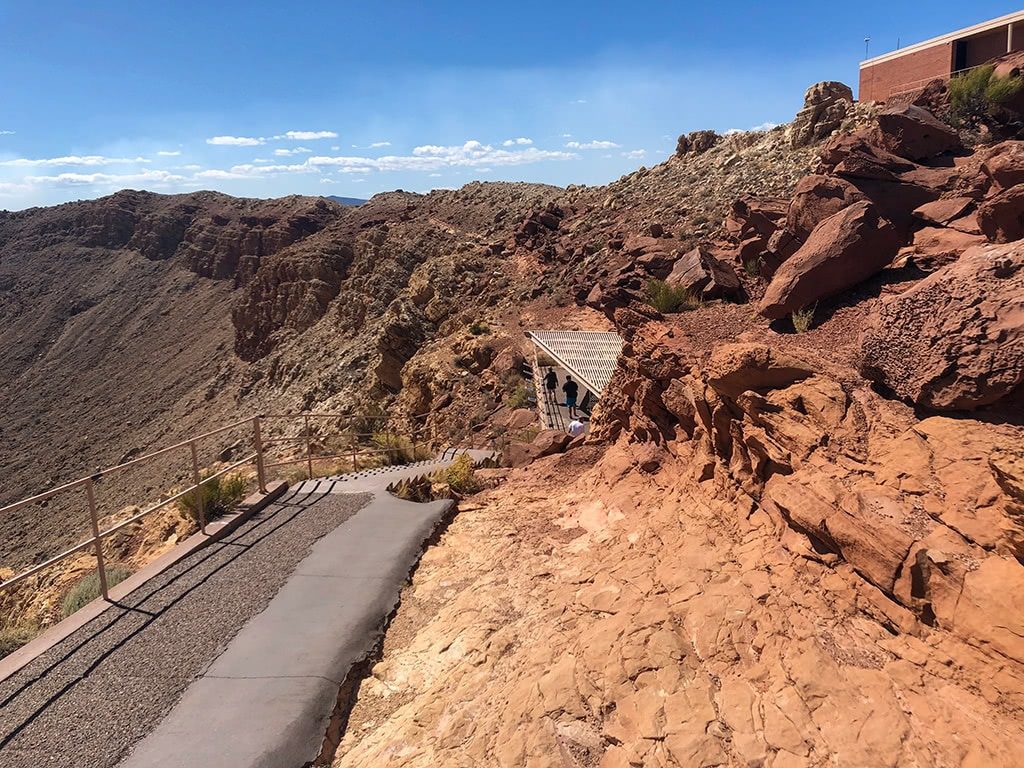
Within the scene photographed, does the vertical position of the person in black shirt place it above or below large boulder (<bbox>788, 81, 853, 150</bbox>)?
below

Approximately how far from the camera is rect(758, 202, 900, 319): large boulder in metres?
6.29

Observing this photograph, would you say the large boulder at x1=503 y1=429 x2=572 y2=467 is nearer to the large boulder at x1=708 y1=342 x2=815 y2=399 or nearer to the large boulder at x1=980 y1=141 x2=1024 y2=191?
the large boulder at x1=708 y1=342 x2=815 y2=399

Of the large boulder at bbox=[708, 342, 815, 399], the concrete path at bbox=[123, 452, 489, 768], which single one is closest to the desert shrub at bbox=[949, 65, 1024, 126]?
the large boulder at bbox=[708, 342, 815, 399]

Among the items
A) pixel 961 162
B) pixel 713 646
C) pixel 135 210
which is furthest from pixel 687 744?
pixel 135 210

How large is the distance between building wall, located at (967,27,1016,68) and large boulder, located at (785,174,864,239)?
776 inches

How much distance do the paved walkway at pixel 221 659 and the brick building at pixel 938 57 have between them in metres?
25.6

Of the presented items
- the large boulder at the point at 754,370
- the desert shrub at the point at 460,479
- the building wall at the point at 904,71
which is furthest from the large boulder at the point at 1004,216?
the building wall at the point at 904,71

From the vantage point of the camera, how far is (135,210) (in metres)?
84.6

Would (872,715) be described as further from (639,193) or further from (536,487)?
(639,193)

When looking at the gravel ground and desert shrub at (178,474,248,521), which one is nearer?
the gravel ground

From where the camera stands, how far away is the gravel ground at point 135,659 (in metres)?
4.45

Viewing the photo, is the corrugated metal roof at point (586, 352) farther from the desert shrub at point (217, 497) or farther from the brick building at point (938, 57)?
the brick building at point (938, 57)

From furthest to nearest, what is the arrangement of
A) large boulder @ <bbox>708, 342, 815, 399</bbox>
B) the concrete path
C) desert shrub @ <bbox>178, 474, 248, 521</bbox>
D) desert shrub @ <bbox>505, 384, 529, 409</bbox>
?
desert shrub @ <bbox>505, 384, 529, 409</bbox> < desert shrub @ <bbox>178, 474, 248, 521</bbox> < large boulder @ <bbox>708, 342, 815, 399</bbox> < the concrete path

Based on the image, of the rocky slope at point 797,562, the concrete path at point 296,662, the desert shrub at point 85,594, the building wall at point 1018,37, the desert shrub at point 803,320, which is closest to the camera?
the rocky slope at point 797,562
